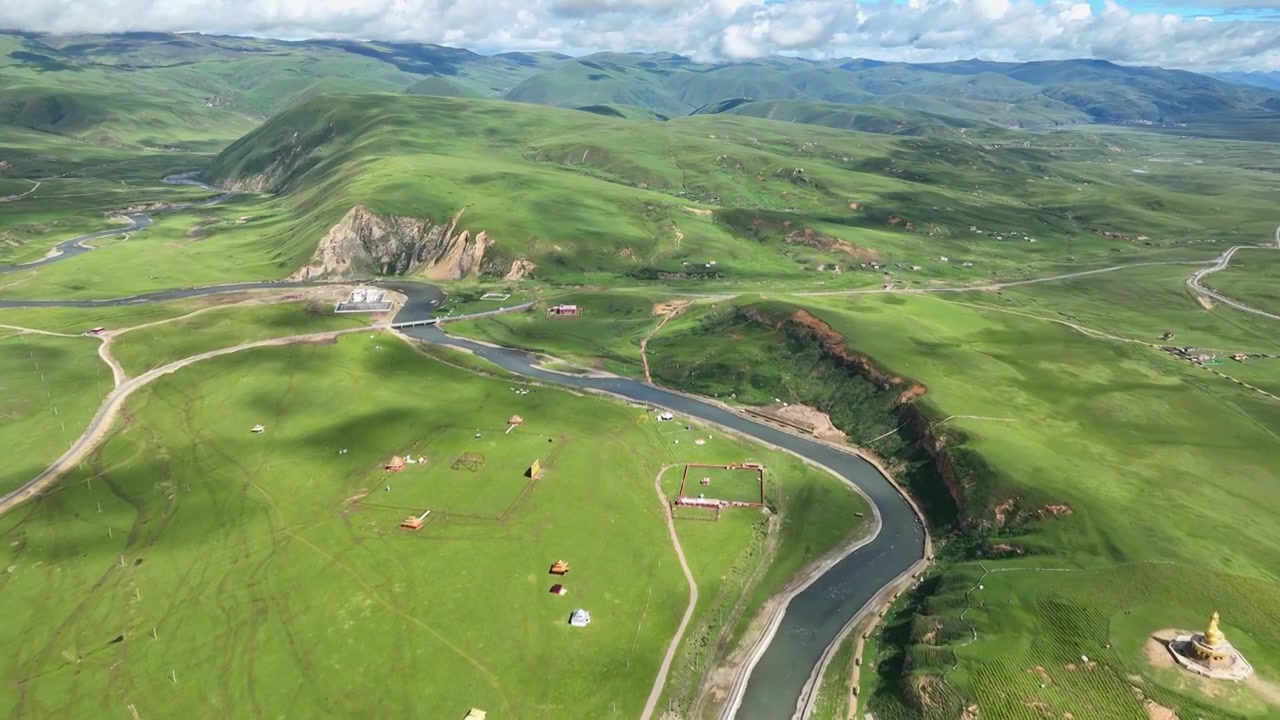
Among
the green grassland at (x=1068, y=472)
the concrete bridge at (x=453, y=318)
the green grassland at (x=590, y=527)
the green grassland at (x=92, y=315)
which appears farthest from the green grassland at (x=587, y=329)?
the green grassland at (x=92, y=315)

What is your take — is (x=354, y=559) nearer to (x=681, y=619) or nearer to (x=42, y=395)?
(x=681, y=619)

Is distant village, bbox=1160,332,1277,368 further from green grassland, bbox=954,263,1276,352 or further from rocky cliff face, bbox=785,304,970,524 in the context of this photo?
rocky cliff face, bbox=785,304,970,524

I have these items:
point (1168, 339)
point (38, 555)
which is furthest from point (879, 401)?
point (38, 555)

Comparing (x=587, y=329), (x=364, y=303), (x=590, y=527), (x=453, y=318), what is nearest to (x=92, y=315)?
(x=364, y=303)

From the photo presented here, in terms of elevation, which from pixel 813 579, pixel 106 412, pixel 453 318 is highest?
pixel 813 579

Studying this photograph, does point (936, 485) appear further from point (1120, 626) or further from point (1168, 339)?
point (1168, 339)

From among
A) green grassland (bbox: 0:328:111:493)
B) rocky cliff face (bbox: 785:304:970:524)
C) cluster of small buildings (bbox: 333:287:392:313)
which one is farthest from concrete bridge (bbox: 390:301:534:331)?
rocky cliff face (bbox: 785:304:970:524)
